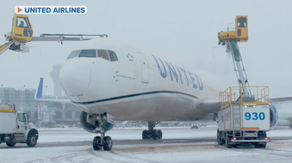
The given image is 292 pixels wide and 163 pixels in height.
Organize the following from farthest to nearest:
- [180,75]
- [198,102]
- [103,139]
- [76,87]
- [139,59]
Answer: [198,102], [180,75], [139,59], [103,139], [76,87]

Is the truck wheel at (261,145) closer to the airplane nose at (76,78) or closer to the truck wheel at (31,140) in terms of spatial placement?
the airplane nose at (76,78)

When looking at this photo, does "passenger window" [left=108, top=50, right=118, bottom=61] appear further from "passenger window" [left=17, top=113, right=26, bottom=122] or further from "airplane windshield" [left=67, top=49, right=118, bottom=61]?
"passenger window" [left=17, top=113, right=26, bottom=122]

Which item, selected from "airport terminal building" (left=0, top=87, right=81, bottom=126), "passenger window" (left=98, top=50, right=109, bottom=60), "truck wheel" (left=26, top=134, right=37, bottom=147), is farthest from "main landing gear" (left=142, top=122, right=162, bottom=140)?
"airport terminal building" (left=0, top=87, right=81, bottom=126)

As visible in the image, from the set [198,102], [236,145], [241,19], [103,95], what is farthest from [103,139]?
[241,19]

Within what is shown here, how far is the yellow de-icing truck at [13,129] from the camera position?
60.5ft

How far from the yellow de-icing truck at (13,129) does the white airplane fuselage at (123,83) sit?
6.01 m

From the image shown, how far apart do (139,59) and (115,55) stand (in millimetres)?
1411

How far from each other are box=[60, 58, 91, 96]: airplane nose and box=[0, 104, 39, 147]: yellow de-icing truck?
23.1 ft

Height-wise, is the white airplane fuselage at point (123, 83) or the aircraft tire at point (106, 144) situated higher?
the white airplane fuselage at point (123, 83)

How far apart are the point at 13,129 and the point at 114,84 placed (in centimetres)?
812

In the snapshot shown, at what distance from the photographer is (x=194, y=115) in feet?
71.9

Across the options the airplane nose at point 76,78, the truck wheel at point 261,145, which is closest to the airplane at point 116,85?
the airplane nose at point 76,78

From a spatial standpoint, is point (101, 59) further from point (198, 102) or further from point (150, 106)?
point (198, 102)

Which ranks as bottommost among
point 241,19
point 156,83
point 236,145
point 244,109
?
point 236,145
